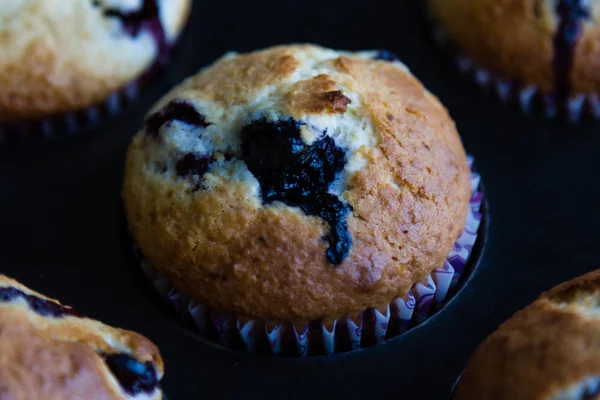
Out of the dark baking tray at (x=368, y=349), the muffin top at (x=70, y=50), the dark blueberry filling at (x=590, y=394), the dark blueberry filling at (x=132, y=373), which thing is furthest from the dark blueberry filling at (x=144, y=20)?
the dark blueberry filling at (x=590, y=394)

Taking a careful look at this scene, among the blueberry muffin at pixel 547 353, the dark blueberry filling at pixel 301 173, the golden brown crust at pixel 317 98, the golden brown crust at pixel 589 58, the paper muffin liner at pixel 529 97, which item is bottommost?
the blueberry muffin at pixel 547 353

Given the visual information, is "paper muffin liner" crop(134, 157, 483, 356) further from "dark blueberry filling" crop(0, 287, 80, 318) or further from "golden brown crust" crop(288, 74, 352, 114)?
"golden brown crust" crop(288, 74, 352, 114)

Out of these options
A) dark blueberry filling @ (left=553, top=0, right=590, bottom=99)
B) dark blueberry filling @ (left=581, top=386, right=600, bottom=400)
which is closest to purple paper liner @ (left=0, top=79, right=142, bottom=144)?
dark blueberry filling @ (left=553, top=0, right=590, bottom=99)

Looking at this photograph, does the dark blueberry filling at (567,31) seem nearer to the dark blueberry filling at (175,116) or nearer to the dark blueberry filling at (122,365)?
the dark blueberry filling at (175,116)

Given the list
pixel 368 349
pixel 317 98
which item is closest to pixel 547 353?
pixel 368 349

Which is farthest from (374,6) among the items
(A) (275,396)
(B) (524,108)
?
(A) (275,396)

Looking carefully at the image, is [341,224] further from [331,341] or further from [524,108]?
[524,108]
